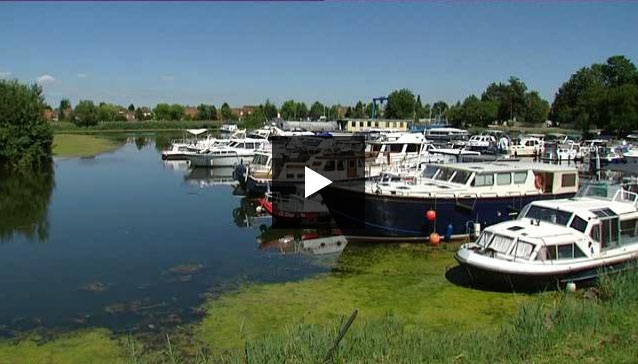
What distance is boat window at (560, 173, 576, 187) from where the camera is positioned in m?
22.5

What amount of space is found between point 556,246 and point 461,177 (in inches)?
317

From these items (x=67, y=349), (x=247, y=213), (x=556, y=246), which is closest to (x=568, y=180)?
(x=556, y=246)

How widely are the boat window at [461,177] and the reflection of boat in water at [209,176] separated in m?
22.1

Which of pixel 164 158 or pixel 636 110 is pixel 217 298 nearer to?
pixel 164 158

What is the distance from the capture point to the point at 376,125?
67.8 m

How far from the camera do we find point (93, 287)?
16.3m

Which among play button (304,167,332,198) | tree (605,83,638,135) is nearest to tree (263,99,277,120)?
tree (605,83,638,135)

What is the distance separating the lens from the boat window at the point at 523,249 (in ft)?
47.0

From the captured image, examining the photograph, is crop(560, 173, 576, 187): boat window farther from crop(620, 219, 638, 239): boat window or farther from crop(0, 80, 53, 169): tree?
crop(0, 80, 53, 169): tree

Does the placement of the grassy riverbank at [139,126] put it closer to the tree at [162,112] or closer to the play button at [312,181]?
the tree at [162,112]

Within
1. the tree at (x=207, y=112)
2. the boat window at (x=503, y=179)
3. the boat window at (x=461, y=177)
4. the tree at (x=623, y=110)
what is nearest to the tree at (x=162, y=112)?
the tree at (x=207, y=112)

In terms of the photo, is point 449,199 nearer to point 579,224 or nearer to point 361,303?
point 579,224

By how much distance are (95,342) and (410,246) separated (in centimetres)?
1160

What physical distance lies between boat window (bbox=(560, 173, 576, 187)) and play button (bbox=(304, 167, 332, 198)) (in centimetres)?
988
